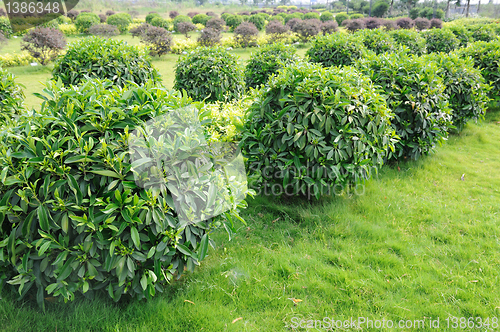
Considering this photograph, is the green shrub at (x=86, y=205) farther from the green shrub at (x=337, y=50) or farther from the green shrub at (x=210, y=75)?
the green shrub at (x=337, y=50)

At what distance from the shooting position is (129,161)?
2.19 m

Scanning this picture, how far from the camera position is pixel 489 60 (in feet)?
22.2

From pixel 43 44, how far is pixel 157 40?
13.6 ft

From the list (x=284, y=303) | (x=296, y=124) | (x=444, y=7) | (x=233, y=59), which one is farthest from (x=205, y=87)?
(x=444, y=7)

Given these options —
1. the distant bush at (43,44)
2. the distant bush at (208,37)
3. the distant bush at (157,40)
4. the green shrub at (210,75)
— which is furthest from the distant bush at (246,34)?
the green shrub at (210,75)

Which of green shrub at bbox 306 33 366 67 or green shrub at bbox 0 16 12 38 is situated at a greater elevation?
green shrub at bbox 0 16 12 38

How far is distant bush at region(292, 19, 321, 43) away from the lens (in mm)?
18422

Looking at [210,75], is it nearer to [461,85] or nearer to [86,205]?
[86,205]

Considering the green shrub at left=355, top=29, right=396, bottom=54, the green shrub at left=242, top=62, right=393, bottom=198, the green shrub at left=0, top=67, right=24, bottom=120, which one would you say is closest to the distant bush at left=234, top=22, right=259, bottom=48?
the green shrub at left=355, top=29, right=396, bottom=54

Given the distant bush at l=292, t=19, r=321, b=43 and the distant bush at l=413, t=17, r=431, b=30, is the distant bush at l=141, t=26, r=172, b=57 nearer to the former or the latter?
the distant bush at l=292, t=19, r=321, b=43

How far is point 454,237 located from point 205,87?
435 centimetres

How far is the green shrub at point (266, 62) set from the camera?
19.8 ft

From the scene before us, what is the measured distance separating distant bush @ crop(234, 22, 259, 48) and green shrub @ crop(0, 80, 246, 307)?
15.3m

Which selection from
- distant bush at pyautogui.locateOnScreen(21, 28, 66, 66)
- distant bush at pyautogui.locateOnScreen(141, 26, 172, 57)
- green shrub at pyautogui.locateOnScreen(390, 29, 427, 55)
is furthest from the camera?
distant bush at pyautogui.locateOnScreen(141, 26, 172, 57)
